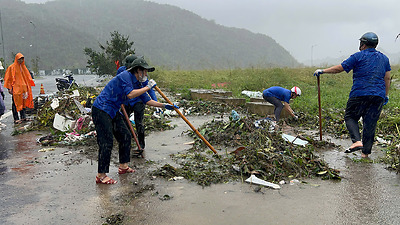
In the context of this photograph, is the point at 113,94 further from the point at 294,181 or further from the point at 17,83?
the point at 17,83

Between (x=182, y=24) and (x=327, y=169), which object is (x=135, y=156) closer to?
(x=327, y=169)

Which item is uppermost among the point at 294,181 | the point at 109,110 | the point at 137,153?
the point at 109,110

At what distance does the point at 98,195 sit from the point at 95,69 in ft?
53.5

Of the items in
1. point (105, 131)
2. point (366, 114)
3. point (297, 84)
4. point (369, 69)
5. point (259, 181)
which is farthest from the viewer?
point (297, 84)

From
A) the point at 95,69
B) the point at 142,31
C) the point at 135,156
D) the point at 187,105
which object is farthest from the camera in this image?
the point at 142,31

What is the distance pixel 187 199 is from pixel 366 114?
329cm

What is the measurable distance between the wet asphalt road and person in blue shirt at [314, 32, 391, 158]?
572 mm

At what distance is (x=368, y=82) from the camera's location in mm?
5242

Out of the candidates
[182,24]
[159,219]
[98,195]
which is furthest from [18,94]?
[182,24]

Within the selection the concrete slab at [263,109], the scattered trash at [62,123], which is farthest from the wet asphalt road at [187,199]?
the concrete slab at [263,109]

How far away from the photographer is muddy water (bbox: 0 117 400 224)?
11.0 feet

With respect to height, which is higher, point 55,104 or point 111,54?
point 111,54

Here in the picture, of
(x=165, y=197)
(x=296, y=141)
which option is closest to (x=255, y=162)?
(x=165, y=197)

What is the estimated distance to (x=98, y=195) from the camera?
13.2 feet
